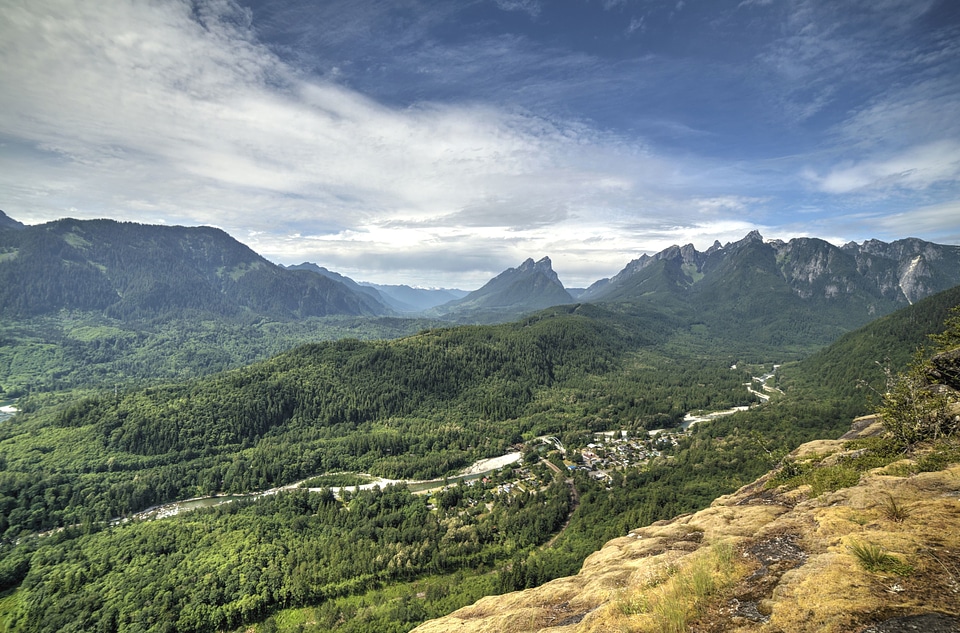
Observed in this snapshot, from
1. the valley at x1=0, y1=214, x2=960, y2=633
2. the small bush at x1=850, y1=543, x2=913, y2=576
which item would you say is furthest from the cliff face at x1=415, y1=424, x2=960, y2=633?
the valley at x1=0, y1=214, x2=960, y2=633

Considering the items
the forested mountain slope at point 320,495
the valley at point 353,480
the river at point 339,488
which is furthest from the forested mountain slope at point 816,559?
the river at point 339,488

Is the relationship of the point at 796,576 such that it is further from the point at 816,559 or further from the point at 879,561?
the point at 879,561

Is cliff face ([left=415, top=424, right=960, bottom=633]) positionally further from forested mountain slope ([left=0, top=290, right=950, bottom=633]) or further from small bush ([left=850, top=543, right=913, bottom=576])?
forested mountain slope ([left=0, top=290, right=950, bottom=633])

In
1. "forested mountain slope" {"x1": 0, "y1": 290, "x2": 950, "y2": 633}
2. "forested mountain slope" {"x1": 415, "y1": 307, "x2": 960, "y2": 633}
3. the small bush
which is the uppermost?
the small bush

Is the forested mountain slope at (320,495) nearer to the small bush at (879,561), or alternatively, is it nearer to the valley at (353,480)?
the valley at (353,480)

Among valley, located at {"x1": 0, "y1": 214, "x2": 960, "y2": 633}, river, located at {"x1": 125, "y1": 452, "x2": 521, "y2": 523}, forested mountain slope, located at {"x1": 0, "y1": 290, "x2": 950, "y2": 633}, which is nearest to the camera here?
forested mountain slope, located at {"x1": 0, "y1": 290, "x2": 950, "y2": 633}

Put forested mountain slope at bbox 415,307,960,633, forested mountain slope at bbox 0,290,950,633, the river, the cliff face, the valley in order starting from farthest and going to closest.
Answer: the river, the valley, forested mountain slope at bbox 0,290,950,633, forested mountain slope at bbox 415,307,960,633, the cliff face

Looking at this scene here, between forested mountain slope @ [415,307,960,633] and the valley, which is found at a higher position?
forested mountain slope @ [415,307,960,633]

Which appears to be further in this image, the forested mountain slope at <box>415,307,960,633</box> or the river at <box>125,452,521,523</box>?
the river at <box>125,452,521,523</box>

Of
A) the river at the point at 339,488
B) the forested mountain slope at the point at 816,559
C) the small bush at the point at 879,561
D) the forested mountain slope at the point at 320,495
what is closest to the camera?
the forested mountain slope at the point at 816,559
